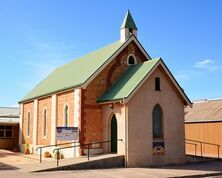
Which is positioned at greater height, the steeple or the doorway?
the steeple

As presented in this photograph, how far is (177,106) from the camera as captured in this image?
26.0 metres

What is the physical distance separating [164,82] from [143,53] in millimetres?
4394

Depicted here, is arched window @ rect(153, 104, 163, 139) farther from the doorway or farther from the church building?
the doorway

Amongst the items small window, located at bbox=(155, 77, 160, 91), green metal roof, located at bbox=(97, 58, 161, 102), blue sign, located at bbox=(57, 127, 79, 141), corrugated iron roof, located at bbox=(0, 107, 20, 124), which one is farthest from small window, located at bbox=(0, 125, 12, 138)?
small window, located at bbox=(155, 77, 160, 91)

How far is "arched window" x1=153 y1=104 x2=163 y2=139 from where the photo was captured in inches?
984

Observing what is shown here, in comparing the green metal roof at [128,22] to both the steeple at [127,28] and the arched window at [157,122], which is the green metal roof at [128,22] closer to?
the steeple at [127,28]

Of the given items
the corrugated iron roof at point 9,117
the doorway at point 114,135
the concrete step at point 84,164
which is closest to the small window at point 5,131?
the corrugated iron roof at point 9,117

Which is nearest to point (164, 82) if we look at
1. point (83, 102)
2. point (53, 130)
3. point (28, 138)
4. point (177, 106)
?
point (177, 106)

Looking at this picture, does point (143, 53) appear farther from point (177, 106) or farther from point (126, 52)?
point (177, 106)

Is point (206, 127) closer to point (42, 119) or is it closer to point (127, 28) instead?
point (127, 28)

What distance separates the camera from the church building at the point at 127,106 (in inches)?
936

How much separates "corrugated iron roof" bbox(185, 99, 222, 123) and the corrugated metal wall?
47 cm

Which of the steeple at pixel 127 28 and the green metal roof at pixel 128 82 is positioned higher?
the steeple at pixel 127 28

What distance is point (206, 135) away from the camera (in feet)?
112
